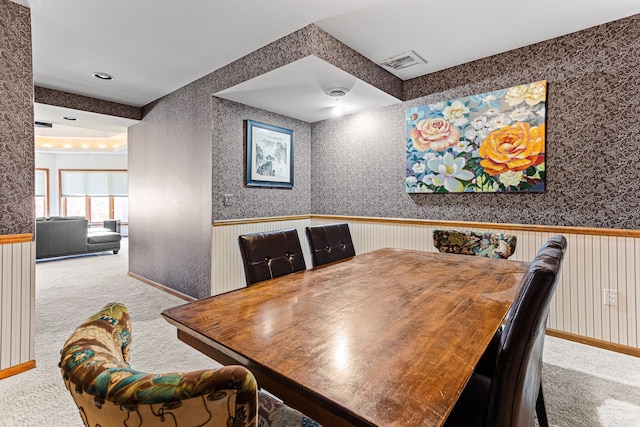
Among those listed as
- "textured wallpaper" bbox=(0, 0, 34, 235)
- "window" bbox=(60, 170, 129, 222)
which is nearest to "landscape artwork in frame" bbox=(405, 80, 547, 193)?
"textured wallpaper" bbox=(0, 0, 34, 235)

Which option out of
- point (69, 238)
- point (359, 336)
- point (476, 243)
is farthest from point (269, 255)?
point (69, 238)

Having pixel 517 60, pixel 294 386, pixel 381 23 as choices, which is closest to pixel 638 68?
pixel 517 60

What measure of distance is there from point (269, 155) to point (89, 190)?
7.95 meters

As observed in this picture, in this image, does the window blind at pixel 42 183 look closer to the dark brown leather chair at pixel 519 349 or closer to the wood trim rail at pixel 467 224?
the wood trim rail at pixel 467 224

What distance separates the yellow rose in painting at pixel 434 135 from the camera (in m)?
3.07

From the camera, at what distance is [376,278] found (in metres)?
1.60

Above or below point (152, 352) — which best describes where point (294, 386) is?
above

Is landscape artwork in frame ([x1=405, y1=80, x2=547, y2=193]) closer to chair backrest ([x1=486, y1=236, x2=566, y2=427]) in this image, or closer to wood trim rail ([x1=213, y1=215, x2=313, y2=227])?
wood trim rail ([x1=213, y1=215, x2=313, y2=227])

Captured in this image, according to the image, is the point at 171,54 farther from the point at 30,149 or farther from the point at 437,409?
the point at 437,409

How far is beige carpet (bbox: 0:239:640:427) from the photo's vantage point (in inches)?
65.5

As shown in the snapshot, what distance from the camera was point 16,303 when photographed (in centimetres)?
208

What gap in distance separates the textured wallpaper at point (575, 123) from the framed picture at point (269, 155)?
1502 millimetres

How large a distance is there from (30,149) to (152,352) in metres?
A: 1.64

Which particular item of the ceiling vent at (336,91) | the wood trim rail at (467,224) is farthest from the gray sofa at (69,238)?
the ceiling vent at (336,91)
